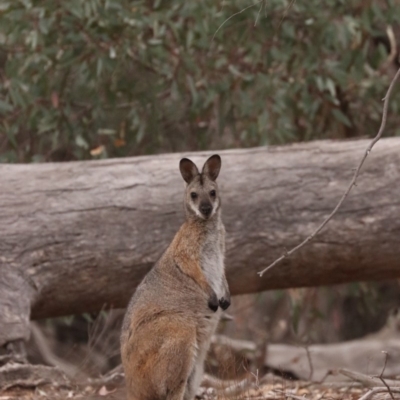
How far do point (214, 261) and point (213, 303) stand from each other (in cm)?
37

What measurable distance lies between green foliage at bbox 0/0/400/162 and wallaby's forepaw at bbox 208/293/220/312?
3076 mm

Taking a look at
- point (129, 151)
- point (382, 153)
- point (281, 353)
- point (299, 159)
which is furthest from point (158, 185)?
point (281, 353)

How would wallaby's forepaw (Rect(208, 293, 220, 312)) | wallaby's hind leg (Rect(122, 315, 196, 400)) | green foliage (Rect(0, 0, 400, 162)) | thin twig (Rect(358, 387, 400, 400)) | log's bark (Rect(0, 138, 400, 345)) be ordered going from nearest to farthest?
thin twig (Rect(358, 387, 400, 400)) < wallaby's hind leg (Rect(122, 315, 196, 400)) < wallaby's forepaw (Rect(208, 293, 220, 312)) < log's bark (Rect(0, 138, 400, 345)) < green foliage (Rect(0, 0, 400, 162))

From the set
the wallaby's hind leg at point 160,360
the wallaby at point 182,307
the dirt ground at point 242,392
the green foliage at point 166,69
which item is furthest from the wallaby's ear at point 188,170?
the green foliage at point 166,69

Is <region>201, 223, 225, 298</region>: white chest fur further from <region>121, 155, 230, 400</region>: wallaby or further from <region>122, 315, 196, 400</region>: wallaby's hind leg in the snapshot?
<region>122, 315, 196, 400</region>: wallaby's hind leg

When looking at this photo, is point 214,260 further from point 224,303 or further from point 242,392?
→ point 242,392

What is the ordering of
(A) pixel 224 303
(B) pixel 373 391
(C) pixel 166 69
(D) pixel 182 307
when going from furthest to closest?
(C) pixel 166 69
(A) pixel 224 303
(D) pixel 182 307
(B) pixel 373 391

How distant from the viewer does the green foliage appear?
24.3 ft

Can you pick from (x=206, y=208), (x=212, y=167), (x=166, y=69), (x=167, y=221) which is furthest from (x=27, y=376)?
(x=166, y=69)

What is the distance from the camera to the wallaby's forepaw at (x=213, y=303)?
4.57 metres

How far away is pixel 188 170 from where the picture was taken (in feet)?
16.2

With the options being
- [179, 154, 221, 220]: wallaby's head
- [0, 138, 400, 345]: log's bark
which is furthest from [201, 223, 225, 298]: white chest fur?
[0, 138, 400, 345]: log's bark

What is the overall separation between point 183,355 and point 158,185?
6.71 ft

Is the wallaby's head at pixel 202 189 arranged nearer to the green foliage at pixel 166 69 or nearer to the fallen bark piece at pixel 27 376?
the fallen bark piece at pixel 27 376
